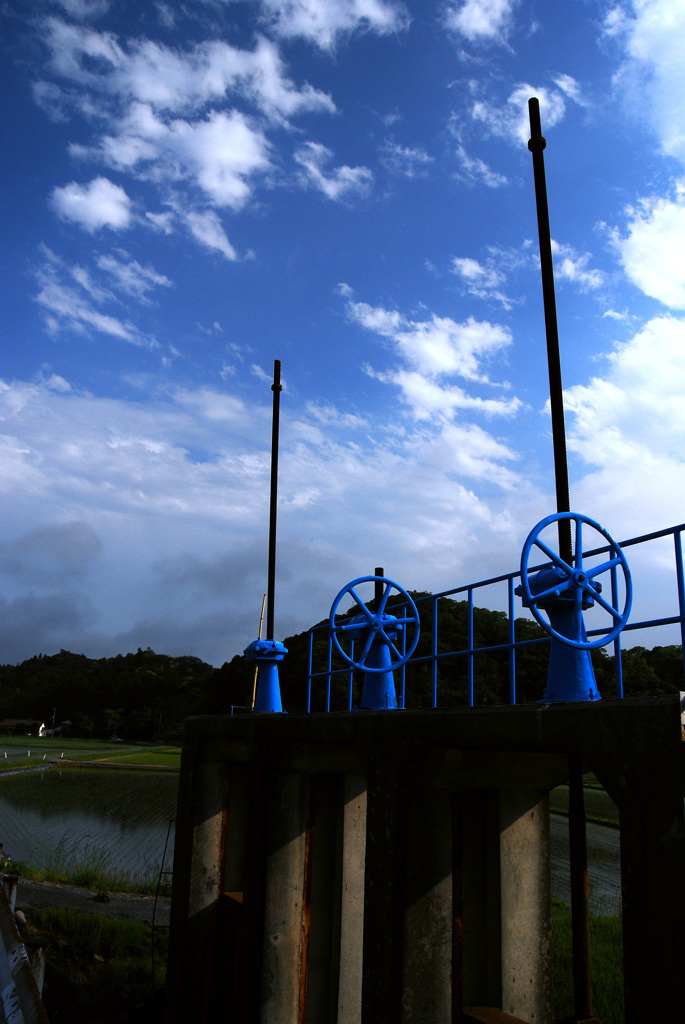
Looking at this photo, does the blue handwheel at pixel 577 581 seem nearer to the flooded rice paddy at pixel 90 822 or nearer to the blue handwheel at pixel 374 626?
the blue handwheel at pixel 374 626

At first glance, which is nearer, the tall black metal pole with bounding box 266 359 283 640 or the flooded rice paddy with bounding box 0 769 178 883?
the tall black metal pole with bounding box 266 359 283 640

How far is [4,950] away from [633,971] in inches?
144

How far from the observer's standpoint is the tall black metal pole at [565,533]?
395cm

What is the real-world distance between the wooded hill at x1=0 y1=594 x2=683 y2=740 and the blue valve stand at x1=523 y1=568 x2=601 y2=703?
2.66 m

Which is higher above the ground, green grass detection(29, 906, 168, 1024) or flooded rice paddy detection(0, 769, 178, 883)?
green grass detection(29, 906, 168, 1024)

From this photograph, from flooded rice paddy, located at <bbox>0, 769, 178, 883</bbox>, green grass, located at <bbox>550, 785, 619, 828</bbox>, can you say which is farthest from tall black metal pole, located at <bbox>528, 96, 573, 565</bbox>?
green grass, located at <bbox>550, 785, 619, 828</bbox>

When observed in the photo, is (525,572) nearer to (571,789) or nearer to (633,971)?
(571,789)

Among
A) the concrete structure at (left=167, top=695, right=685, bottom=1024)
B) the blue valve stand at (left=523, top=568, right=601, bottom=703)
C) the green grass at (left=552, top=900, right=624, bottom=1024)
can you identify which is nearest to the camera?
the concrete structure at (left=167, top=695, right=685, bottom=1024)

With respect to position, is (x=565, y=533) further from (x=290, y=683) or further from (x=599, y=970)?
(x=290, y=683)

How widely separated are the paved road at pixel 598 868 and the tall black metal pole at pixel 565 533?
44.1 ft

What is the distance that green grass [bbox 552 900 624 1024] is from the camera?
1086cm

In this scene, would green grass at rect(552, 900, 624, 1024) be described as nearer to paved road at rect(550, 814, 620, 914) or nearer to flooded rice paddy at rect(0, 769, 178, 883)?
paved road at rect(550, 814, 620, 914)

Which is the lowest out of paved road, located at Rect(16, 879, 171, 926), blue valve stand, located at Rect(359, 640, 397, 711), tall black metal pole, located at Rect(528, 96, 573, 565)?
paved road, located at Rect(16, 879, 171, 926)

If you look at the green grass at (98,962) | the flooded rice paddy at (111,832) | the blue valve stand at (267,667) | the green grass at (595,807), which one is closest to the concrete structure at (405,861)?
the blue valve stand at (267,667)
